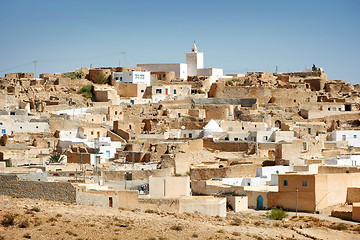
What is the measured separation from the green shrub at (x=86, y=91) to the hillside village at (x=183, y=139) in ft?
0.38

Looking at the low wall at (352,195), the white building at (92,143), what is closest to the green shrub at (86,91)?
the white building at (92,143)

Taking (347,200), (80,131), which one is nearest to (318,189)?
(347,200)

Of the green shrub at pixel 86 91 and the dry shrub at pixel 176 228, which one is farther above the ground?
the green shrub at pixel 86 91

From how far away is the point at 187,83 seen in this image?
49.0 metres

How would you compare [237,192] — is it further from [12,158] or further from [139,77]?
[139,77]

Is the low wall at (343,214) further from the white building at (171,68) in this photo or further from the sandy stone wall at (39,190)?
the white building at (171,68)

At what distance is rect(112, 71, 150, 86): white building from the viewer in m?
47.6

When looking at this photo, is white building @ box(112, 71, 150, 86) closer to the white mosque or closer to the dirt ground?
the white mosque

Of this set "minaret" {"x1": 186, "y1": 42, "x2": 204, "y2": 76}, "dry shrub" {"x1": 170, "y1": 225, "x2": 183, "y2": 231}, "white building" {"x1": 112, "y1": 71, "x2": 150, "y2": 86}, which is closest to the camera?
"dry shrub" {"x1": 170, "y1": 225, "x2": 183, "y2": 231}

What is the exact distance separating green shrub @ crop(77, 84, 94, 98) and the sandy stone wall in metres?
25.5

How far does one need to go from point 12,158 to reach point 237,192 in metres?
9.21

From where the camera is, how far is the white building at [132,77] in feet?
156

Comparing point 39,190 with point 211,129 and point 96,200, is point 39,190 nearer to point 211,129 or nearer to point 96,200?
point 96,200

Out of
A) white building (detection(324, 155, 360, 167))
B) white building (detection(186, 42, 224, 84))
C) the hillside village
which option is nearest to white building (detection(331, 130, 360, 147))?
the hillside village
